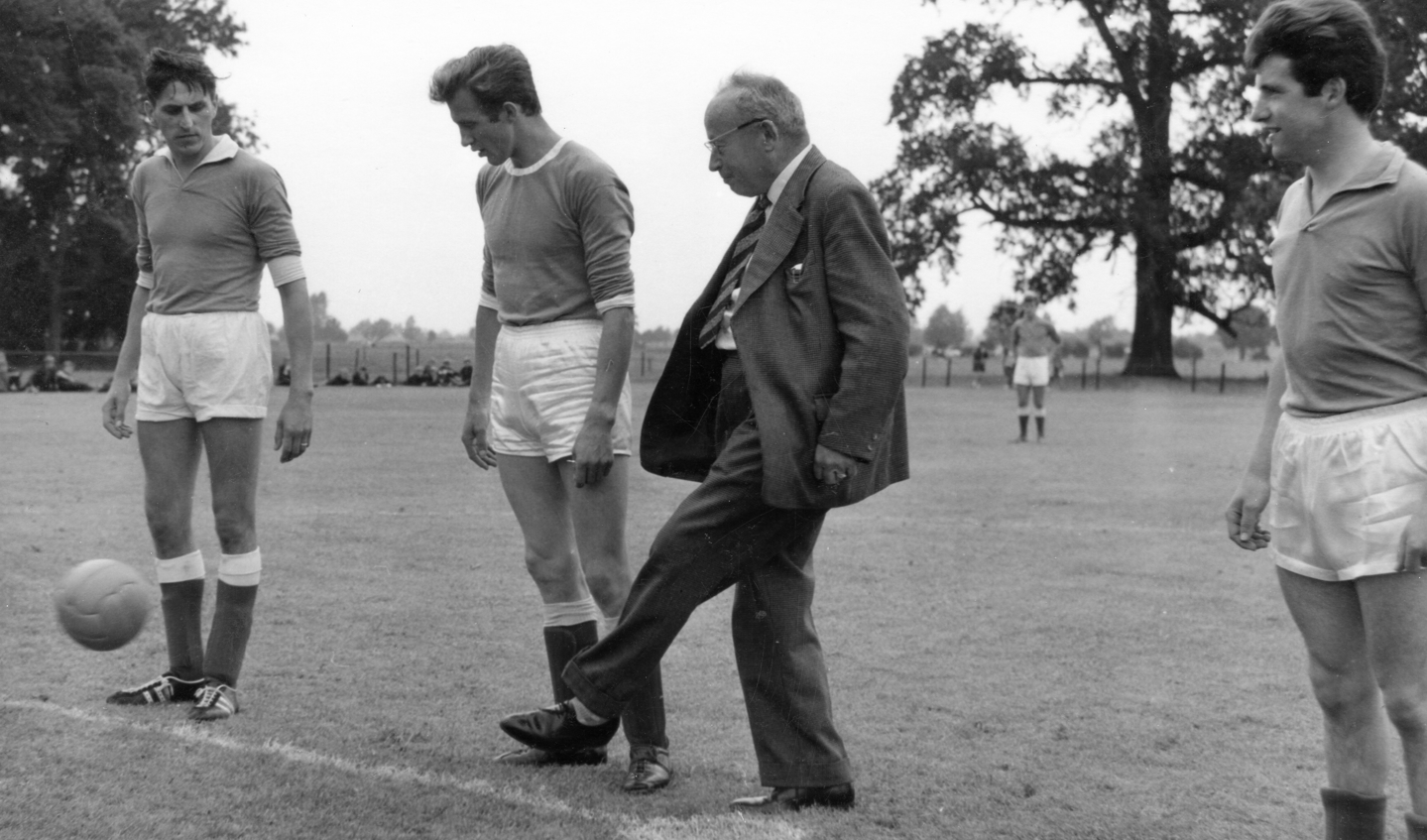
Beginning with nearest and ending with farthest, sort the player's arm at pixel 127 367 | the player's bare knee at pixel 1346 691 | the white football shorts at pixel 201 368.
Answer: the player's bare knee at pixel 1346 691, the white football shorts at pixel 201 368, the player's arm at pixel 127 367

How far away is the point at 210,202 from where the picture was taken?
525 centimetres

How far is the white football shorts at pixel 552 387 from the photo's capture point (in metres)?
4.52

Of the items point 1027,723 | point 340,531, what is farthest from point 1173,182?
point 1027,723

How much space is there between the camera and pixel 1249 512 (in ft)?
11.8

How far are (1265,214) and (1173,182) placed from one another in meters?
5.75

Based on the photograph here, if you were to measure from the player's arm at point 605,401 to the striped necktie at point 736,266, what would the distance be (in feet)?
1.07

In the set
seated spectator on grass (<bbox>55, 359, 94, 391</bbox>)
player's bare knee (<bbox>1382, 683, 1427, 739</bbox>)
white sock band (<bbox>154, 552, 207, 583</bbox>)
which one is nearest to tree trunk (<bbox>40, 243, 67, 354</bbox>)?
seated spectator on grass (<bbox>55, 359, 94, 391</bbox>)

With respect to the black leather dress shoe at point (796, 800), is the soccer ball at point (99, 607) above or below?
above

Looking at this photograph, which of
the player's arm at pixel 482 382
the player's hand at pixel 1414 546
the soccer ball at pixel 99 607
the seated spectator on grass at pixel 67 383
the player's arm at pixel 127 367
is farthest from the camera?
the seated spectator on grass at pixel 67 383

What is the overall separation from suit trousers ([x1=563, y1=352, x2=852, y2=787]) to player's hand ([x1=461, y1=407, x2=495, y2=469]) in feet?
3.72

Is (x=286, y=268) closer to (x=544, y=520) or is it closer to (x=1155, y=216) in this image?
(x=544, y=520)

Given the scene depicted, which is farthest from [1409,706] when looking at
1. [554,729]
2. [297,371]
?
[297,371]

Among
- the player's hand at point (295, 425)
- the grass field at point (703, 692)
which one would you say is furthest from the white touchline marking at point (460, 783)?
the player's hand at point (295, 425)

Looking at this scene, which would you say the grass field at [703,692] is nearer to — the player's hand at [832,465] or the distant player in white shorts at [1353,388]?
the distant player in white shorts at [1353,388]
